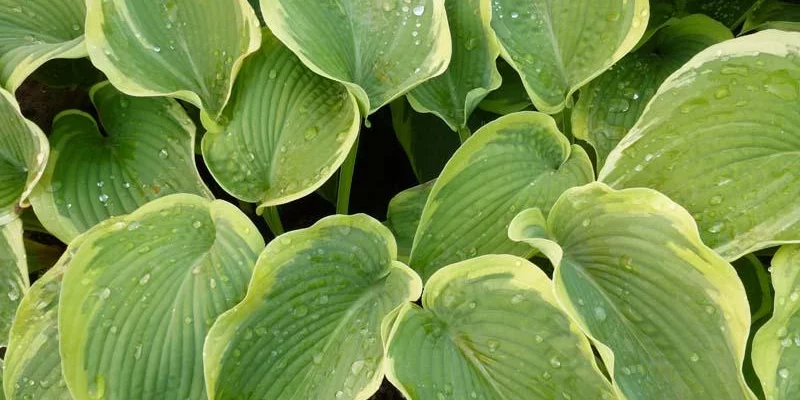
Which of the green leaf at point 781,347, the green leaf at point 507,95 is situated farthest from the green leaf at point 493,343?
the green leaf at point 507,95

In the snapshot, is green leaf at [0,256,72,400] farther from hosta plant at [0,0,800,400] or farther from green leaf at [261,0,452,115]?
green leaf at [261,0,452,115]

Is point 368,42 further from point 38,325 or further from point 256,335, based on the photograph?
point 38,325

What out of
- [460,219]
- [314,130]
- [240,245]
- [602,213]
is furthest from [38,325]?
[602,213]

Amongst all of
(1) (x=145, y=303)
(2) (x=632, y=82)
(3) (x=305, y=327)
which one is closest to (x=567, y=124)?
(2) (x=632, y=82)

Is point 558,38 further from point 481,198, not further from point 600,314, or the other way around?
point 600,314

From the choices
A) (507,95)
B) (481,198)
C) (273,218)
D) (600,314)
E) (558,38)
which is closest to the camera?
(600,314)

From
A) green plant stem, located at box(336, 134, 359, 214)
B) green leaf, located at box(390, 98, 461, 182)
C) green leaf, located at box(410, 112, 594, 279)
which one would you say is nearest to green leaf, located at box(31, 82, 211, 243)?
green plant stem, located at box(336, 134, 359, 214)

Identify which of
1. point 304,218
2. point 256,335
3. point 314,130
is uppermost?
point 314,130
